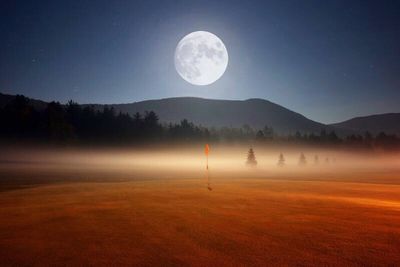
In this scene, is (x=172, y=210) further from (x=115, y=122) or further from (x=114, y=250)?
(x=115, y=122)

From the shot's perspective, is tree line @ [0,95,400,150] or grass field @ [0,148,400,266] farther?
tree line @ [0,95,400,150]

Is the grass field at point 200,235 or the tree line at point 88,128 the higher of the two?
the tree line at point 88,128

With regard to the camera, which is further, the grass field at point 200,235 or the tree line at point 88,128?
the tree line at point 88,128

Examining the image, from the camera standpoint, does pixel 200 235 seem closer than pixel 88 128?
Yes

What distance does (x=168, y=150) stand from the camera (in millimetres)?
101688

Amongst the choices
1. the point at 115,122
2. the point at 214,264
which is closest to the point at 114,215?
the point at 214,264

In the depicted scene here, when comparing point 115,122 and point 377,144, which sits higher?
point 115,122

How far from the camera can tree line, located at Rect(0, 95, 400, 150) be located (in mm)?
75188

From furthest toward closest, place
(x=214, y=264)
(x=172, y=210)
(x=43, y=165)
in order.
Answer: (x=43, y=165) → (x=172, y=210) → (x=214, y=264)

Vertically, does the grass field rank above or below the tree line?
below

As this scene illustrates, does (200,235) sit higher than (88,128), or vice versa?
(88,128)

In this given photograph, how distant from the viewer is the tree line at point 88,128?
247 feet

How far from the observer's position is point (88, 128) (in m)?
91.1

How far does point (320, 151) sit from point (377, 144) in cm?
2510
